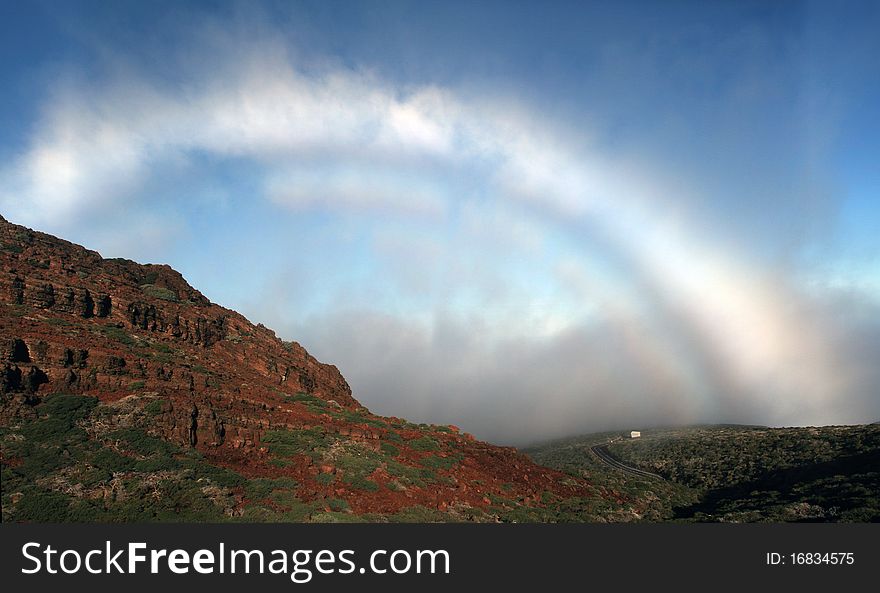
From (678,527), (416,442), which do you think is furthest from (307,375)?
(678,527)

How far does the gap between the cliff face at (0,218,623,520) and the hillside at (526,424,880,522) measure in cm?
883

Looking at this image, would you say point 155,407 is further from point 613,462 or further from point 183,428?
point 613,462

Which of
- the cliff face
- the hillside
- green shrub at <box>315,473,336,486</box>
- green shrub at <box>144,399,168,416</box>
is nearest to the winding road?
the hillside

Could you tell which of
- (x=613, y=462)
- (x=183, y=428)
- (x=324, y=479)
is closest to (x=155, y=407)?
(x=183, y=428)

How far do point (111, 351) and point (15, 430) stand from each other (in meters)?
9.58

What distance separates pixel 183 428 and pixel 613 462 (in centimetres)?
7151

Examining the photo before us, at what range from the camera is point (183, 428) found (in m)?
30.7

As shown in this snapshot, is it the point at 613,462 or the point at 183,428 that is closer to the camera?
the point at 183,428

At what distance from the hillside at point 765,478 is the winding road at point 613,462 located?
1.57m

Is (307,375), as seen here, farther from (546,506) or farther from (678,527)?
(678,527)

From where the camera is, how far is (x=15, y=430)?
85.6ft

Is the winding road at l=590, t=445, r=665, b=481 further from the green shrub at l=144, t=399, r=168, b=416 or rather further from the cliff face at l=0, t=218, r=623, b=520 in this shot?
the green shrub at l=144, t=399, r=168, b=416

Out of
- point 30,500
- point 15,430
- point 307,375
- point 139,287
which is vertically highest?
point 139,287

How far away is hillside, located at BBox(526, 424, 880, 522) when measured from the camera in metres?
35.0
